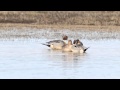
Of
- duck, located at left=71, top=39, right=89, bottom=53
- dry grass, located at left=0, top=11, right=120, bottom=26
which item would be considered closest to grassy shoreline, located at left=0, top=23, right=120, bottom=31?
dry grass, located at left=0, top=11, right=120, bottom=26

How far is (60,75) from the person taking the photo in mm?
10125

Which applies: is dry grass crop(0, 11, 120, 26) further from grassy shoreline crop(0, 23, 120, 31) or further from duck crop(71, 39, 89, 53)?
duck crop(71, 39, 89, 53)

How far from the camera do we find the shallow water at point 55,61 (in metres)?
10.3

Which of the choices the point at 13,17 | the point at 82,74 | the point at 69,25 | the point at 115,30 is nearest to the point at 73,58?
the point at 82,74

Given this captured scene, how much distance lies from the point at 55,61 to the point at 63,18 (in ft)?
43.6

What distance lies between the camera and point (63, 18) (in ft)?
83.6

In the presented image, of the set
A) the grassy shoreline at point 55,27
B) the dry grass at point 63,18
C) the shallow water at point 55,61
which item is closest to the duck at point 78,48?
the shallow water at point 55,61

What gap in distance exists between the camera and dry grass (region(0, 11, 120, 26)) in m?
24.4

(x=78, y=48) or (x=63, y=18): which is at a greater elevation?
(x=63, y=18)

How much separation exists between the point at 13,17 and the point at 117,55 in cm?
1267

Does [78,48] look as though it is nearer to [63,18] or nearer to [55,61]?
[55,61]

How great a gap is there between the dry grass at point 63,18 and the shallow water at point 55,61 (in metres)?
7.81

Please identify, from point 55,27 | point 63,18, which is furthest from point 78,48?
point 63,18

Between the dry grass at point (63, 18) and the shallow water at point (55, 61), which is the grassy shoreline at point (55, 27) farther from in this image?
the shallow water at point (55, 61)
